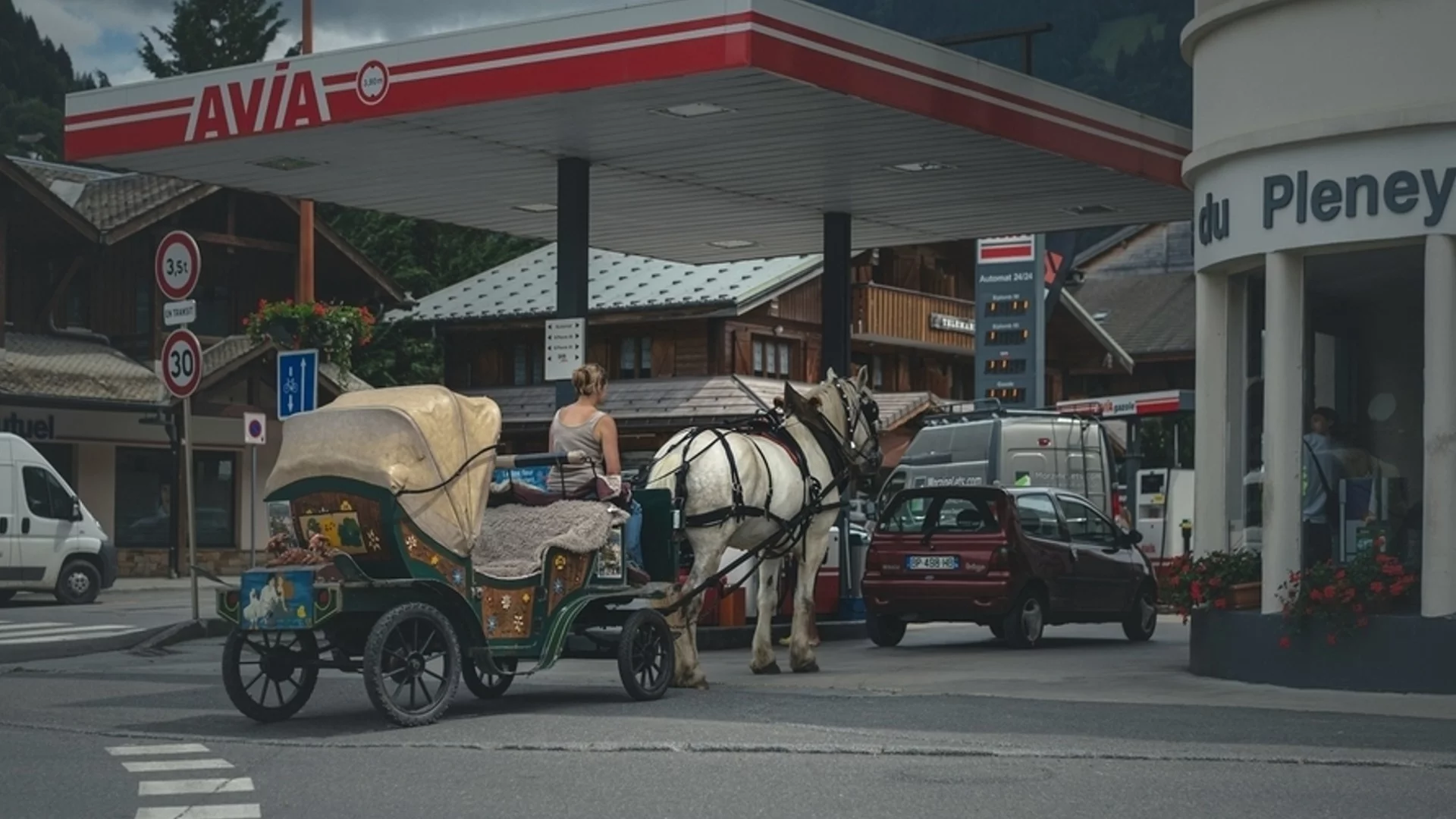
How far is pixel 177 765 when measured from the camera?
11680 millimetres

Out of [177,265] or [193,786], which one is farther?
[177,265]

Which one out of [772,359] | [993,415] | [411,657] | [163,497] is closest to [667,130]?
[411,657]

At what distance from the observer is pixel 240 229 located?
4794 cm

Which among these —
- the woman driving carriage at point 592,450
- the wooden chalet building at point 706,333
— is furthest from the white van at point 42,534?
the wooden chalet building at point 706,333

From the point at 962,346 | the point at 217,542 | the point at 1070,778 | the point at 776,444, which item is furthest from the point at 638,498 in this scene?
the point at 962,346

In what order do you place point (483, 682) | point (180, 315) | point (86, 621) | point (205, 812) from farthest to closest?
1. point (86, 621)
2. point (180, 315)
3. point (483, 682)
4. point (205, 812)

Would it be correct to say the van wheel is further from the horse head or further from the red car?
the horse head

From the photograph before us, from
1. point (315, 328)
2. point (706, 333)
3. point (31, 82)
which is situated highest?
point (31, 82)

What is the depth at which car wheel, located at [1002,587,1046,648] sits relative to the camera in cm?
2338

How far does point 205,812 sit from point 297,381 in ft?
46.5

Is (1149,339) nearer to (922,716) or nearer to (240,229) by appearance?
(240,229)

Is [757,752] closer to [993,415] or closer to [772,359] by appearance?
[993,415]

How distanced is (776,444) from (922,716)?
178 inches

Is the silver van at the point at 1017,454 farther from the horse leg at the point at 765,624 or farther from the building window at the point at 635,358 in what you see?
the horse leg at the point at 765,624
